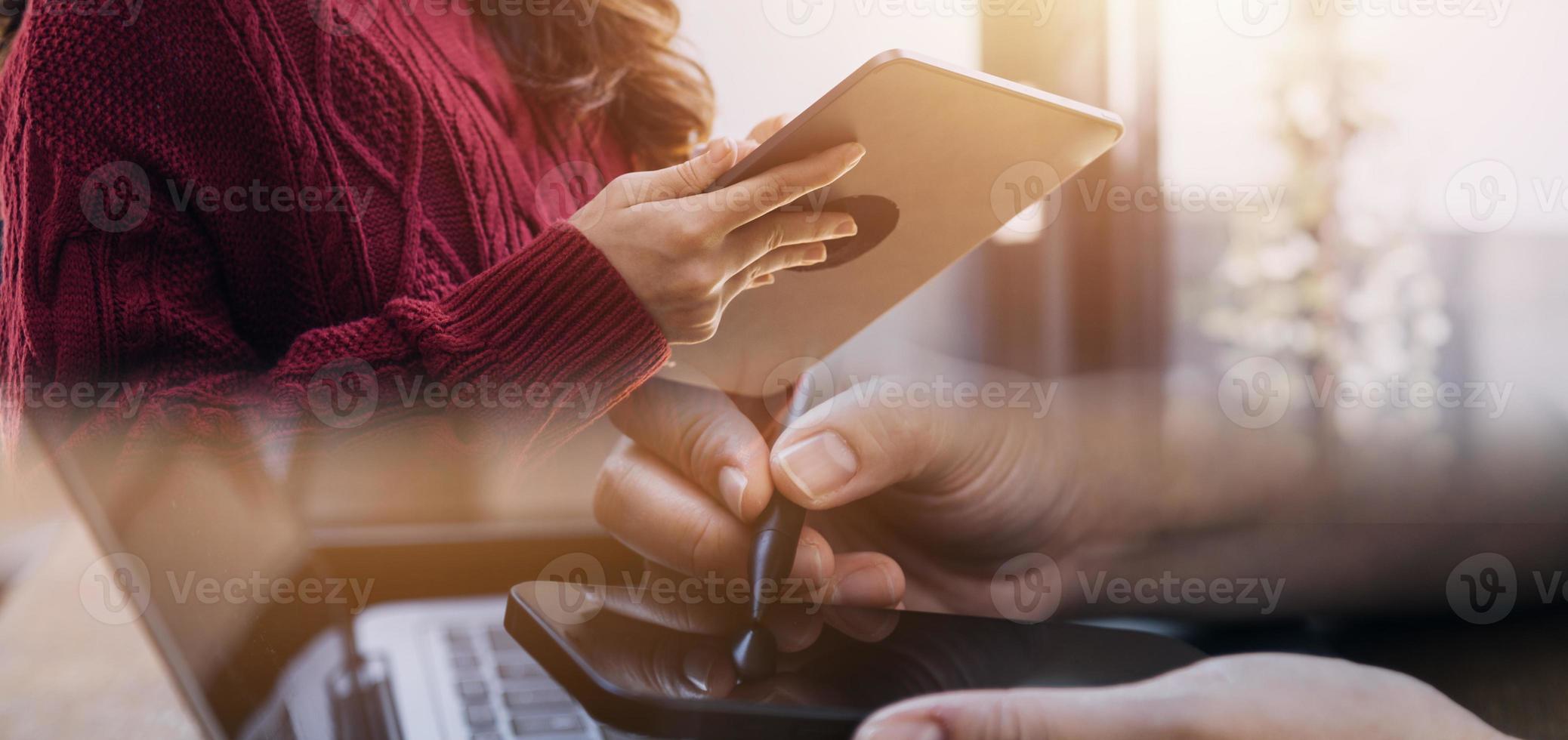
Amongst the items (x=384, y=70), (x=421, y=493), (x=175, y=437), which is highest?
(x=384, y=70)

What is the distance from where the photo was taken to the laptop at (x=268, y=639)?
33cm

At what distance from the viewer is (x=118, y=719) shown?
0.41m

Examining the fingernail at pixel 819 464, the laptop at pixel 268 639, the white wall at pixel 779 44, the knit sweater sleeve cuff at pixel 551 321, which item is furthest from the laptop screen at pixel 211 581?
the white wall at pixel 779 44

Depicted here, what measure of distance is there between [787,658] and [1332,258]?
865 millimetres

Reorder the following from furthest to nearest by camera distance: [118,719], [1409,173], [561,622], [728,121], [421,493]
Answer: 1. [1409,173]
2. [728,121]
3. [421,493]
4. [118,719]
5. [561,622]

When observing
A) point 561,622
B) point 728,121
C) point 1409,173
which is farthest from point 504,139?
point 1409,173

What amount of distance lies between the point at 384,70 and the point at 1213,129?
810 millimetres

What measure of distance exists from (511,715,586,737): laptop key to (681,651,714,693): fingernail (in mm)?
62

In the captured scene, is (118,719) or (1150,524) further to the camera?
(1150,524)

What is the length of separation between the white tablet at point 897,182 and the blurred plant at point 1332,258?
0.64 meters

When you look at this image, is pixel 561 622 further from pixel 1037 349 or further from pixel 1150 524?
pixel 1037 349

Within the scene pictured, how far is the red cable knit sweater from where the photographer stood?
33 centimetres

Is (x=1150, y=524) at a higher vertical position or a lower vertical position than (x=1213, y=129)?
lower

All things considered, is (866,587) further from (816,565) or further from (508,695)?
(508,695)
